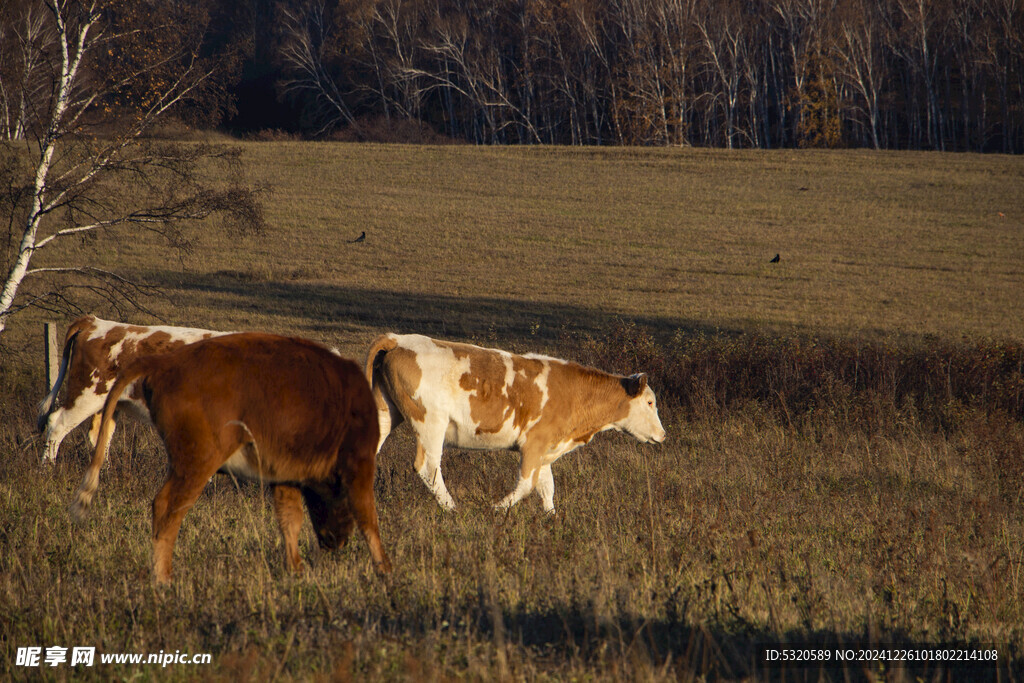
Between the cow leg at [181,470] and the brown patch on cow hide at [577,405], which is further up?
the cow leg at [181,470]

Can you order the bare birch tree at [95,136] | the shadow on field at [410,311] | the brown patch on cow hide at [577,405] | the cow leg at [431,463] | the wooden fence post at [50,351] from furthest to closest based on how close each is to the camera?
the shadow on field at [410,311], the bare birch tree at [95,136], the wooden fence post at [50,351], the brown patch on cow hide at [577,405], the cow leg at [431,463]

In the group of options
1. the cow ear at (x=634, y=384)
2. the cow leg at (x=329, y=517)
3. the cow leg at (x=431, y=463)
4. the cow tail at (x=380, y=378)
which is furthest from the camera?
the cow ear at (x=634, y=384)

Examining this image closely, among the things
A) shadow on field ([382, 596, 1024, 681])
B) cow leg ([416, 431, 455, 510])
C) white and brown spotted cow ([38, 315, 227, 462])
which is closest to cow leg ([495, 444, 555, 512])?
cow leg ([416, 431, 455, 510])

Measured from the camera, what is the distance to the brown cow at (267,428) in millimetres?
4332

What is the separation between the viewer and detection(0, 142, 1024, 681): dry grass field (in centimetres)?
363

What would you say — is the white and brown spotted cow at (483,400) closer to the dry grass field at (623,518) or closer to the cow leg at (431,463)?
the cow leg at (431,463)

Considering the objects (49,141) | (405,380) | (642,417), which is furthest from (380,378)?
(49,141)

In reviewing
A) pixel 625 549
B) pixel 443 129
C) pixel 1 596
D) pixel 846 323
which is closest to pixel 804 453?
pixel 625 549

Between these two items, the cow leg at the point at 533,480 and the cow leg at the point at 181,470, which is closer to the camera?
the cow leg at the point at 181,470

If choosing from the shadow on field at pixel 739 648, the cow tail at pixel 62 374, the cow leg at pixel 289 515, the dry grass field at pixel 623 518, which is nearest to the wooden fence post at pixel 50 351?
the dry grass field at pixel 623 518

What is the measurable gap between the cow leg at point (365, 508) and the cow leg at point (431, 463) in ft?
7.93

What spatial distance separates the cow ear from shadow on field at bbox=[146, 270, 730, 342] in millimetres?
10331

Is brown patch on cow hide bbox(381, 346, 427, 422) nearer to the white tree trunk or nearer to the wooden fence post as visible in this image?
the wooden fence post

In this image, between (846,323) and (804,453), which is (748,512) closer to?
(804,453)
